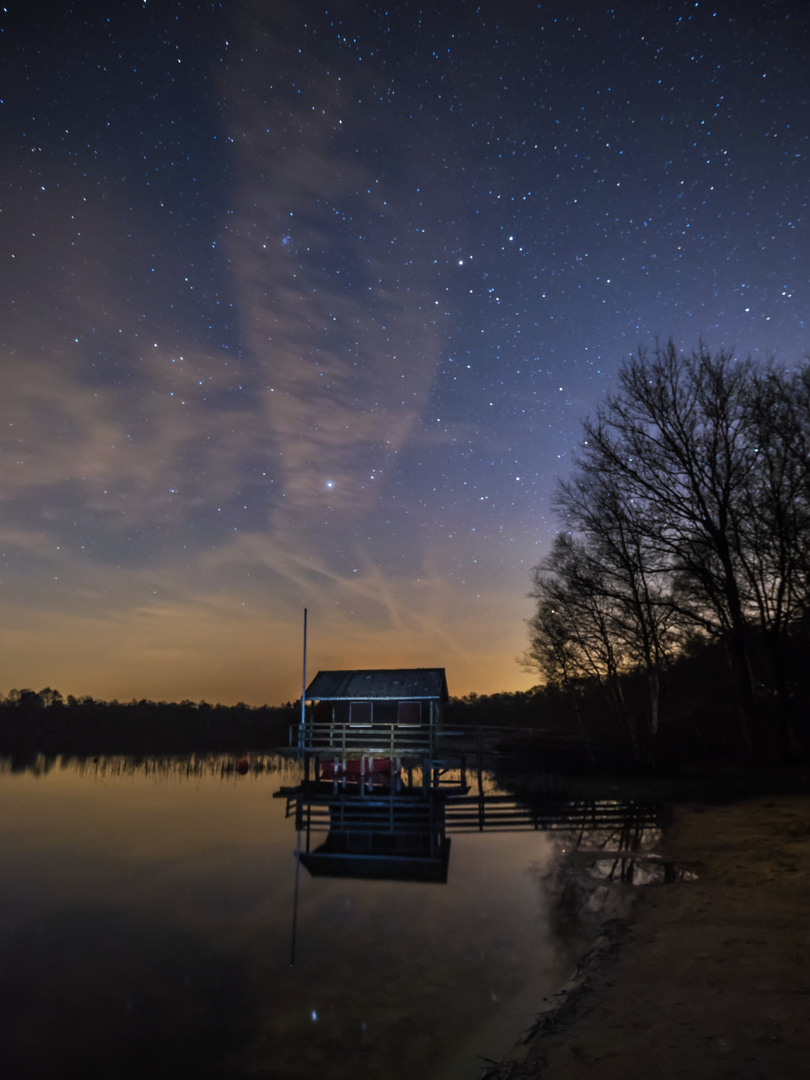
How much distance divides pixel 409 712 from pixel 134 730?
58.8 metres

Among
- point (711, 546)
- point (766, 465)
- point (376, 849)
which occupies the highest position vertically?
point (766, 465)

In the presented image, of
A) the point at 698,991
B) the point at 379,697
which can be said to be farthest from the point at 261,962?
the point at 379,697

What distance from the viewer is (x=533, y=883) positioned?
1252cm

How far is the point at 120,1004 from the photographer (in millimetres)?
7840

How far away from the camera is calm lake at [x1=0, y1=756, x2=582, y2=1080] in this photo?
6.42 metres

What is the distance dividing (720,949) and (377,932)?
5652 millimetres

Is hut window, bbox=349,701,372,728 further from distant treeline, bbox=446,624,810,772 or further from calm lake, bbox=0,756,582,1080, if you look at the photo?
calm lake, bbox=0,756,582,1080

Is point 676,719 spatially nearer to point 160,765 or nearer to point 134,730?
point 160,765

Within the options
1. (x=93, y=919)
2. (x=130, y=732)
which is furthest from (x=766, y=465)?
(x=130, y=732)

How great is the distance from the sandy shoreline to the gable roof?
78.1 feet

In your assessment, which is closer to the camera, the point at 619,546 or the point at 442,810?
the point at 442,810

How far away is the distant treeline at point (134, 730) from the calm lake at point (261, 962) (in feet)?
129

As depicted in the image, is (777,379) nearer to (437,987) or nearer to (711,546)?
(711,546)

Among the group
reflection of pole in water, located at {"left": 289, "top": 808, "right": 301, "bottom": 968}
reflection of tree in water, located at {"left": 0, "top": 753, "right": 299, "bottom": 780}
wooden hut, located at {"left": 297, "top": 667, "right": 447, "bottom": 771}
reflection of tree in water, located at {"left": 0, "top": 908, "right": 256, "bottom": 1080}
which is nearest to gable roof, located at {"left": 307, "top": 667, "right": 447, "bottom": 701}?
wooden hut, located at {"left": 297, "top": 667, "right": 447, "bottom": 771}
